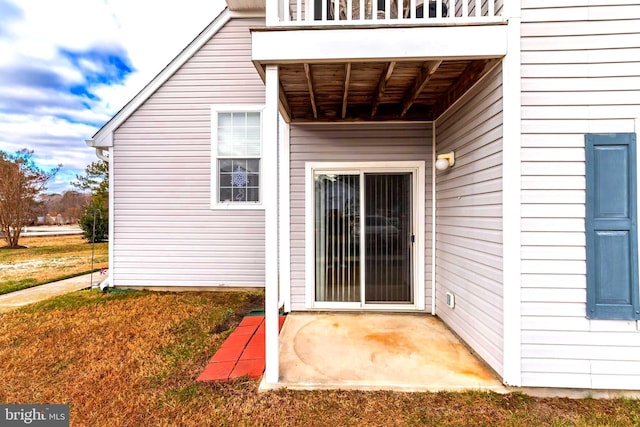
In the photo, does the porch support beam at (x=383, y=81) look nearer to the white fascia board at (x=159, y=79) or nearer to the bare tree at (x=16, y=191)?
the white fascia board at (x=159, y=79)

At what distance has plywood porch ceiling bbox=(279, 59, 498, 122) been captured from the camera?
2.58 m

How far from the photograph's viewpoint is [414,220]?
3938 millimetres

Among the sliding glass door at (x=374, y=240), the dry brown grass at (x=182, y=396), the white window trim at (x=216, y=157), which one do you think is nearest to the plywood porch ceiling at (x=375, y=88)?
the sliding glass door at (x=374, y=240)

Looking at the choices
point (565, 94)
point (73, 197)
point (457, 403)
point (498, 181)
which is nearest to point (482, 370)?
point (457, 403)

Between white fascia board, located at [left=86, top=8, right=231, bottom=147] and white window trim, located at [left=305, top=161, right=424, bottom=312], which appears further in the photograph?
white fascia board, located at [left=86, top=8, right=231, bottom=147]

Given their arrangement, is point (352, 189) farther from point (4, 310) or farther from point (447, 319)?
point (4, 310)

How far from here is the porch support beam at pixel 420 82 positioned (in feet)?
8.12

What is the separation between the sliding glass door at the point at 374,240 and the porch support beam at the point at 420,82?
97 centimetres

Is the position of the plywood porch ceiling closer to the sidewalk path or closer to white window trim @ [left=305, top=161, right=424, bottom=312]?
white window trim @ [left=305, top=161, right=424, bottom=312]

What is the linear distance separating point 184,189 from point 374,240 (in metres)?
3.55

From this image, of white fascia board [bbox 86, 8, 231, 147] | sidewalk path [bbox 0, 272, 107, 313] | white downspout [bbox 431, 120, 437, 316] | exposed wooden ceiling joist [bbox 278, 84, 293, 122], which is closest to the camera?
exposed wooden ceiling joist [bbox 278, 84, 293, 122]

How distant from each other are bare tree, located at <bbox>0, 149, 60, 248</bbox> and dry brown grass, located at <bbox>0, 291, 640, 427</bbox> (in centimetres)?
1098

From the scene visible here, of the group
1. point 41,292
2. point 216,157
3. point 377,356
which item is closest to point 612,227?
point 377,356

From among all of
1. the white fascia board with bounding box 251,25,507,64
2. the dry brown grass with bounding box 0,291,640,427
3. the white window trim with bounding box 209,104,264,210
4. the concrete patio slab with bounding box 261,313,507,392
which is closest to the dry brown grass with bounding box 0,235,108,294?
the dry brown grass with bounding box 0,291,640,427
